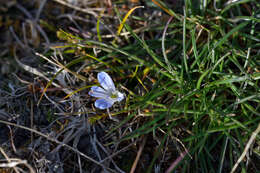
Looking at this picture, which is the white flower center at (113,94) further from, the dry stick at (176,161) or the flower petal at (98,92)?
the dry stick at (176,161)

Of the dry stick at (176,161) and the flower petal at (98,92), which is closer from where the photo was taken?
the dry stick at (176,161)

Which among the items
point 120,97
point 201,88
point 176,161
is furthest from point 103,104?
point 201,88

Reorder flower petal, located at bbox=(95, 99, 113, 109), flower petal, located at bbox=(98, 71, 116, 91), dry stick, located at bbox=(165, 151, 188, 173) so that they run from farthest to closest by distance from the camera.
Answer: flower petal, located at bbox=(98, 71, 116, 91) → flower petal, located at bbox=(95, 99, 113, 109) → dry stick, located at bbox=(165, 151, 188, 173)

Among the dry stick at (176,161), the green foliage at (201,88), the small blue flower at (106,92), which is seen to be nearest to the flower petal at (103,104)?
the small blue flower at (106,92)

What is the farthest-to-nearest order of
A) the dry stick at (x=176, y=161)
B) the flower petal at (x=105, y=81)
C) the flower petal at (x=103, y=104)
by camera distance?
the flower petal at (x=105, y=81) < the flower petal at (x=103, y=104) < the dry stick at (x=176, y=161)

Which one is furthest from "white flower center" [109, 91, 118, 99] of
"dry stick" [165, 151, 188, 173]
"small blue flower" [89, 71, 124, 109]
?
"dry stick" [165, 151, 188, 173]

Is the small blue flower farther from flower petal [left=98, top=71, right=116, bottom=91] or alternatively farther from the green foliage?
the green foliage

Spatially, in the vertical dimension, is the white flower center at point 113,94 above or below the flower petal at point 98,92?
below
